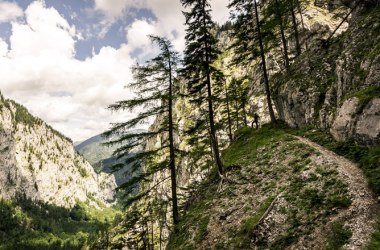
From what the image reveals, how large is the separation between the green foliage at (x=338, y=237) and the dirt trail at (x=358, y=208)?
0.18 m

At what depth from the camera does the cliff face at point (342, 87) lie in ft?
52.4

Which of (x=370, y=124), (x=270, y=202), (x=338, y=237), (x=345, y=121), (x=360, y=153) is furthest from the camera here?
(x=345, y=121)

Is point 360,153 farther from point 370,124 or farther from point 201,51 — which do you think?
point 201,51

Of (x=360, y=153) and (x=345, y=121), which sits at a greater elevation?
(x=345, y=121)

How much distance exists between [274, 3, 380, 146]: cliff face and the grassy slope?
2.75m

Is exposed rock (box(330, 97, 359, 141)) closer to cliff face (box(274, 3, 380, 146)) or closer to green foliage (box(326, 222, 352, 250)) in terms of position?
cliff face (box(274, 3, 380, 146))

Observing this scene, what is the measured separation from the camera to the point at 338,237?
10.9 meters

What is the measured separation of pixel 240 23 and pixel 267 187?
20.0 m

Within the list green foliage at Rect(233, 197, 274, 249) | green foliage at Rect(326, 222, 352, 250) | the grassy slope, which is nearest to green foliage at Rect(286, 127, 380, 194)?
the grassy slope

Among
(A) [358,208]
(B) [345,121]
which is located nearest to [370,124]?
(B) [345,121]

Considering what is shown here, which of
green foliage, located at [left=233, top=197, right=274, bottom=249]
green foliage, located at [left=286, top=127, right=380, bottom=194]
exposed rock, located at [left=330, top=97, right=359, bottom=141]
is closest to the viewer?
green foliage, located at [left=286, top=127, right=380, bottom=194]

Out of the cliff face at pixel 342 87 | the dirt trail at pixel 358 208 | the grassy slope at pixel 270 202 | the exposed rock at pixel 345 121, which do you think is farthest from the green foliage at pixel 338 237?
the exposed rock at pixel 345 121

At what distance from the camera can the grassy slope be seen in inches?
488

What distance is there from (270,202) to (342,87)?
1062 centimetres
